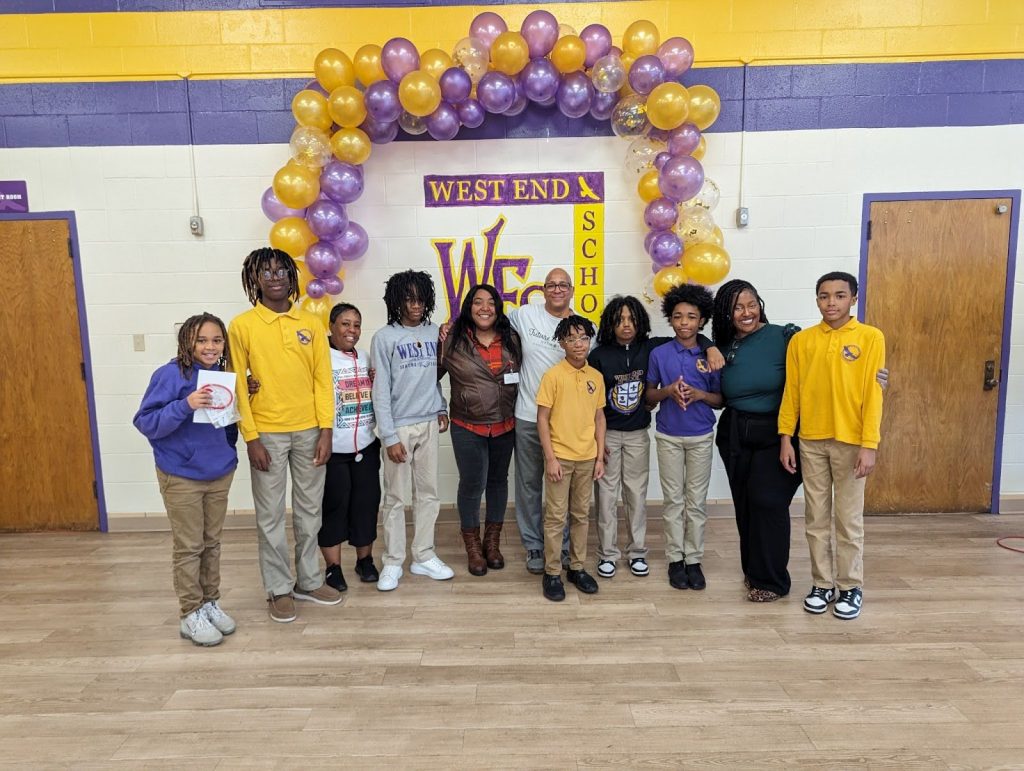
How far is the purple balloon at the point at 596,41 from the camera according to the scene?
341cm

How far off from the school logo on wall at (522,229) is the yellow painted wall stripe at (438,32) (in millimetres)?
824

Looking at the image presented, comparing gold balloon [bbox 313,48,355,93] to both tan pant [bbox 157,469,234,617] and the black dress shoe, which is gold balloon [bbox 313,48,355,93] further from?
the black dress shoe

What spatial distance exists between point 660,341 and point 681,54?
157cm

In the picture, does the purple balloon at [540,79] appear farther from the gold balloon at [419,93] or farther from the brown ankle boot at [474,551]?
the brown ankle boot at [474,551]

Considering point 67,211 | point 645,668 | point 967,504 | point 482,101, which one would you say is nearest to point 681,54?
point 482,101

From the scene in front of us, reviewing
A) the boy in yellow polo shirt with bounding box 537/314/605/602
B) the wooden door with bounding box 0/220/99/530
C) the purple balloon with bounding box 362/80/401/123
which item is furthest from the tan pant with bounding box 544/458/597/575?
the wooden door with bounding box 0/220/99/530

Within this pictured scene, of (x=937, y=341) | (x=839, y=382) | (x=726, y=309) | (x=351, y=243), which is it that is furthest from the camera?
(x=937, y=341)

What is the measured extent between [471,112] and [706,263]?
151 cm

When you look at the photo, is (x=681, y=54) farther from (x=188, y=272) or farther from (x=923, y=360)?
(x=188, y=272)

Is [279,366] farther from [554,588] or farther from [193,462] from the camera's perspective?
[554,588]

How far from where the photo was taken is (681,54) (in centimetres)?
342

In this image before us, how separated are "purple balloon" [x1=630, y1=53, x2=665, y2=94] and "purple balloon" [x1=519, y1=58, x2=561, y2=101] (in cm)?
41

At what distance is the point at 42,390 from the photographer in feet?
13.0

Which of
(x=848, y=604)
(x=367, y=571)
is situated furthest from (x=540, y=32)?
(x=848, y=604)
